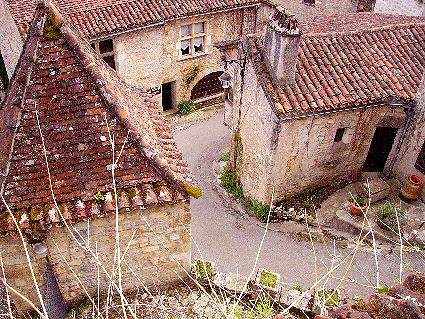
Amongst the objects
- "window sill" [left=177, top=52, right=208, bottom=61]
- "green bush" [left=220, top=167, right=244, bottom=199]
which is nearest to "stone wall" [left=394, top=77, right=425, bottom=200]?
"green bush" [left=220, top=167, right=244, bottom=199]

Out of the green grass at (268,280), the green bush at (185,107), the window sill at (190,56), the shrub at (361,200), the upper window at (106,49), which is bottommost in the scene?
the green bush at (185,107)

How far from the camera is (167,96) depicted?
21.2 meters

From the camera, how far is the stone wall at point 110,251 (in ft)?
26.3

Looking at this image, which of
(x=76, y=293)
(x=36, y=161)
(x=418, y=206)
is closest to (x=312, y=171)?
(x=418, y=206)

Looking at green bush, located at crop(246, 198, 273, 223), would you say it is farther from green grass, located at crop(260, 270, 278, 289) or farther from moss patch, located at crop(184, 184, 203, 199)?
moss patch, located at crop(184, 184, 203, 199)

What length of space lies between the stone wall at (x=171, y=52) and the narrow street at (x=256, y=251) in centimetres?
479

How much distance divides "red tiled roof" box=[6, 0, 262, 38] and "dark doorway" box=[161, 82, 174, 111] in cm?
350

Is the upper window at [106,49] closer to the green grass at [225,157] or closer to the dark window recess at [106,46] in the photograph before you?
the dark window recess at [106,46]

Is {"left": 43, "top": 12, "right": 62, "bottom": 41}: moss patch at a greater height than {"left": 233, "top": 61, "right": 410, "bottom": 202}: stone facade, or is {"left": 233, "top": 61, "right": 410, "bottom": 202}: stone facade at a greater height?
{"left": 43, "top": 12, "right": 62, "bottom": 41}: moss patch

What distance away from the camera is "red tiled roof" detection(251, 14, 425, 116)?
41.1 ft

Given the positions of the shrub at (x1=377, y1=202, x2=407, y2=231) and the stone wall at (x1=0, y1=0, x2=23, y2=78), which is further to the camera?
the stone wall at (x1=0, y1=0, x2=23, y2=78)

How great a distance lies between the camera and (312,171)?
14.4 metres

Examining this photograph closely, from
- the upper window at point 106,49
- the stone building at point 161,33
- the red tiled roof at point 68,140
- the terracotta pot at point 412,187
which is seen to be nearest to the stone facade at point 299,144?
the terracotta pot at point 412,187

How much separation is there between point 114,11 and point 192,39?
346 cm
